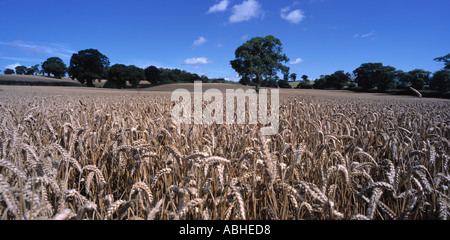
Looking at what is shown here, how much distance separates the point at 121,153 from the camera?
2.09 m

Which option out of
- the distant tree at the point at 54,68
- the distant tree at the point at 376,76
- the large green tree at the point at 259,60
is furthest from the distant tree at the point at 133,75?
the distant tree at the point at 376,76

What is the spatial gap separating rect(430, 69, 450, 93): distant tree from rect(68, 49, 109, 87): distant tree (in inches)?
3557

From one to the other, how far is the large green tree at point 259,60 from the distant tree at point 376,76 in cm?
2952

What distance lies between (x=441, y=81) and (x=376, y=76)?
964 inches

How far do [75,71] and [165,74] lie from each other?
3096cm

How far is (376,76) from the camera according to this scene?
2761 inches

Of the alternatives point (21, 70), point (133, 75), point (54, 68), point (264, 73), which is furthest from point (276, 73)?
point (21, 70)

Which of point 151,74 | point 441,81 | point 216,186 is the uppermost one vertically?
point 151,74

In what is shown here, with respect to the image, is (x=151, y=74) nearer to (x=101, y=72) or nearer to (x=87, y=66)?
(x=101, y=72)

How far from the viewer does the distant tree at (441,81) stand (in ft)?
149

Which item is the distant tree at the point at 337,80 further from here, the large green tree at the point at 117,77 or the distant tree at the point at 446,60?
the large green tree at the point at 117,77
